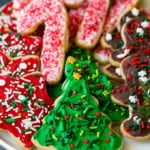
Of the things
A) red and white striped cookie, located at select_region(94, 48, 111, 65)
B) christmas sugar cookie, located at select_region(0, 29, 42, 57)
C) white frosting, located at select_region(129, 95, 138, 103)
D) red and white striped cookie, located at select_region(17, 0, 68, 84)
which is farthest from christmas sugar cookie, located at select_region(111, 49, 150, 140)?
christmas sugar cookie, located at select_region(0, 29, 42, 57)

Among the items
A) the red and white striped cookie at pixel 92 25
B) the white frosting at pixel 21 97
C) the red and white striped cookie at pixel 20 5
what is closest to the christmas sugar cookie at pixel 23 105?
the white frosting at pixel 21 97

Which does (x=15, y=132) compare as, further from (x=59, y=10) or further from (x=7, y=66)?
(x=59, y=10)

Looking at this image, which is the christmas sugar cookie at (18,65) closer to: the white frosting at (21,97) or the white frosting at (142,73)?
the white frosting at (21,97)

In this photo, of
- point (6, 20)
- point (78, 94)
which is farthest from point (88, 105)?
point (6, 20)

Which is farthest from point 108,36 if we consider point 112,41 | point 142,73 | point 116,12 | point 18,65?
point 18,65

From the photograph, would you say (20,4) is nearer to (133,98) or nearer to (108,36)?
(108,36)

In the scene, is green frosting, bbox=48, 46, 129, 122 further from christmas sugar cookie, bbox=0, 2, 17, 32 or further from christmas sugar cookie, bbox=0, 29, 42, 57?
christmas sugar cookie, bbox=0, 2, 17, 32
